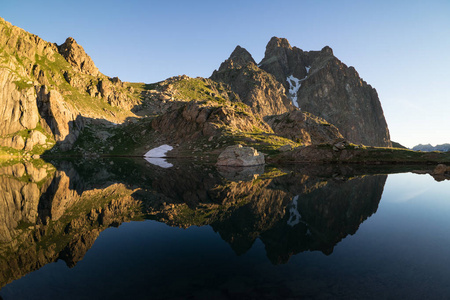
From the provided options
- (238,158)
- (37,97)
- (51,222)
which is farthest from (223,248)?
(37,97)

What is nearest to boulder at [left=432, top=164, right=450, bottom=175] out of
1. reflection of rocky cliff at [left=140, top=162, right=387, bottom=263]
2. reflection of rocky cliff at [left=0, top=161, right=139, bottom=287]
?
reflection of rocky cliff at [left=140, top=162, right=387, bottom=263]

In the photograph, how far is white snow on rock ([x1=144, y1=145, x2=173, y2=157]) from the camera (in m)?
128

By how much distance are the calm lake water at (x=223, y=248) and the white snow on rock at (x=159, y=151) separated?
106 meters

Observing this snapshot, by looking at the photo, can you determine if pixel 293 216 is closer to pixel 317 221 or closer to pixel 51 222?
pixel 317 221

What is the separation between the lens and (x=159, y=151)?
132 metres

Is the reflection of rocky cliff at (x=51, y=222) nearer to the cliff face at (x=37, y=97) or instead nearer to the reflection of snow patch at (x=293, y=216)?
the reflection of snow patch at (x=293, y=216)

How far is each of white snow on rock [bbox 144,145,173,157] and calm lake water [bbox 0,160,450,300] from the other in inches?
4161

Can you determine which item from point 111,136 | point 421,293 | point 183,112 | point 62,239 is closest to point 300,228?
point 421,293

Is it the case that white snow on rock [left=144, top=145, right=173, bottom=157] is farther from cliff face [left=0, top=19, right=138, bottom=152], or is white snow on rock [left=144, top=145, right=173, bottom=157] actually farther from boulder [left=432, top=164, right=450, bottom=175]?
boulder [left=432, top=164, right=450, bottom=175]

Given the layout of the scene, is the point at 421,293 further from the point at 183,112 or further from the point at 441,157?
the point at 183,112

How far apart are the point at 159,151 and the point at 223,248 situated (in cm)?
12574

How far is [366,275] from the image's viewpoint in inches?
381

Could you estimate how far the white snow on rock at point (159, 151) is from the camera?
128238 mm

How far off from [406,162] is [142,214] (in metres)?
90.4
